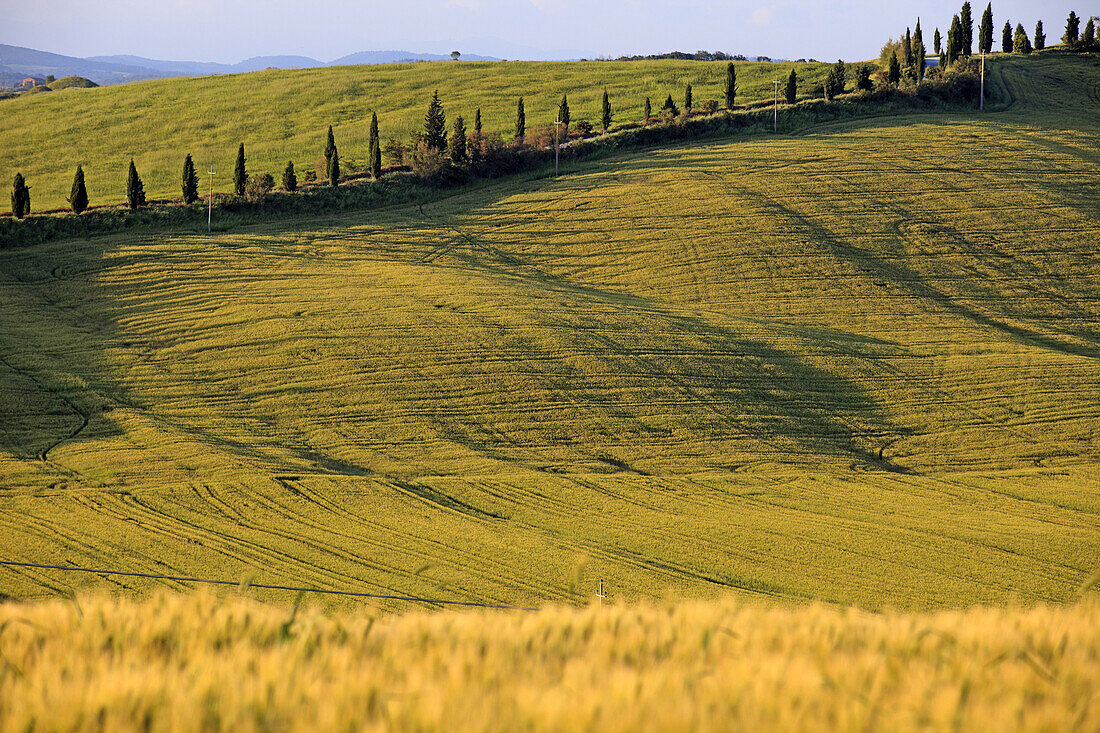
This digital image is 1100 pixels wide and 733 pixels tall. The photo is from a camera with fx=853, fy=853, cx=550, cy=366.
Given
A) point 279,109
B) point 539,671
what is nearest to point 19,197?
point 279,109

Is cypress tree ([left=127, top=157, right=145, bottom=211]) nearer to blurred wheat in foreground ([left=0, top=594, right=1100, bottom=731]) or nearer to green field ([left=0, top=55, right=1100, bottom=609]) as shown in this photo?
green field ([left=0, top=55, right=1100, bottom=609])

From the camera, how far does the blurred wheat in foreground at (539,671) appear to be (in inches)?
137

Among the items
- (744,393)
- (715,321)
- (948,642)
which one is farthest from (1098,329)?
(948,642)

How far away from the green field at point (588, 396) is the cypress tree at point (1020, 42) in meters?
54.8

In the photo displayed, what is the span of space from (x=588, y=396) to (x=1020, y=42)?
92938 mm

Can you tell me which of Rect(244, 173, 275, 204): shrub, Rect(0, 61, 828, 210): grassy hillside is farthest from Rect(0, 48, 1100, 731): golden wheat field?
Rect(0, 61, 828, 210): grassy hillside

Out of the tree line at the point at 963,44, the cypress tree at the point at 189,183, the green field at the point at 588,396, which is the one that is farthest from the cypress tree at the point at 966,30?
the cypress tree at the point at 189,183

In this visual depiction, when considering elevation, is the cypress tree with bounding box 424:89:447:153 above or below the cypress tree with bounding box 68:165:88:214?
above

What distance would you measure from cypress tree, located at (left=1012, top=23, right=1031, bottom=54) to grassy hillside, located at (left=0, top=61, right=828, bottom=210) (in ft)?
92.6

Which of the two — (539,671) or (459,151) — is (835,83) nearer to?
(459,151)

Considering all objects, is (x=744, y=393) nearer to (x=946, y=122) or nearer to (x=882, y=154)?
(x=882, y=154)

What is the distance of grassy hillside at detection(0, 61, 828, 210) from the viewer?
62.6m

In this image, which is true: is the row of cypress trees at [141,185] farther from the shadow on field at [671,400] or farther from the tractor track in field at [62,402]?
the shadow on field at [671,400]

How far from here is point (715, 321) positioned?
32.5m
